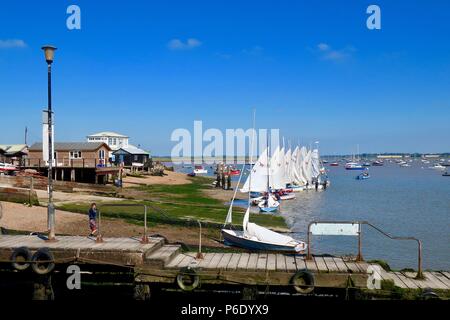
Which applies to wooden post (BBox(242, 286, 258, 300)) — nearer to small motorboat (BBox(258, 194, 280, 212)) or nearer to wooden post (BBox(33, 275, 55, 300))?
wooden post (BBox(33, 275, 55, 300))

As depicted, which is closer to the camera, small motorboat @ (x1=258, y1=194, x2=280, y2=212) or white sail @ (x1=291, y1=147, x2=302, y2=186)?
small motorboat @ (x1=258, y1=194, x2=280, y2=212)

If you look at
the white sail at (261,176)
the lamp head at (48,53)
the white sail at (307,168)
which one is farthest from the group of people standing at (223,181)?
the lamp head at (48,53)

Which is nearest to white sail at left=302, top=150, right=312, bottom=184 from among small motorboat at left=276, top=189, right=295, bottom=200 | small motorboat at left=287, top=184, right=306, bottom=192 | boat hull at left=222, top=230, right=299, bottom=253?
small motorboat at left=287, top=184, right=306, bottom=192

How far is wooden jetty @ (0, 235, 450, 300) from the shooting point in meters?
11.8

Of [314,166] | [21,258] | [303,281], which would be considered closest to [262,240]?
[303,281]

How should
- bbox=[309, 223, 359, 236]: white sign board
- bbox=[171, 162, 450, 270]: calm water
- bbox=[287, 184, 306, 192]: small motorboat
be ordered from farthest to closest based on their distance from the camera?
bbox=[287, 184, 306, 192]: small motorboat, bbox=[171, 162, 450, 270]: calm water, bbox=[309, 223, 359, 236]: white sign board

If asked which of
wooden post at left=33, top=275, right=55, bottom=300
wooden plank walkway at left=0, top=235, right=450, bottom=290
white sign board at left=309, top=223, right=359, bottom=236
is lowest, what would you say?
wooden post at left=33, top=275, right=55, bottom=300

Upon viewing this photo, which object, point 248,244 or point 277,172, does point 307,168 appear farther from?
point 248,244

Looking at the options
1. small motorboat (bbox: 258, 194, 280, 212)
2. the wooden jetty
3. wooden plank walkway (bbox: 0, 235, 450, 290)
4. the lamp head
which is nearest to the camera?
the wooden jetty

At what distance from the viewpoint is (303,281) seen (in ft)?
38.2

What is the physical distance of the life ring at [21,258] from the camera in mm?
12734

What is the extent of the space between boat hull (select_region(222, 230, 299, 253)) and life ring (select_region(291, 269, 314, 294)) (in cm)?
1357
